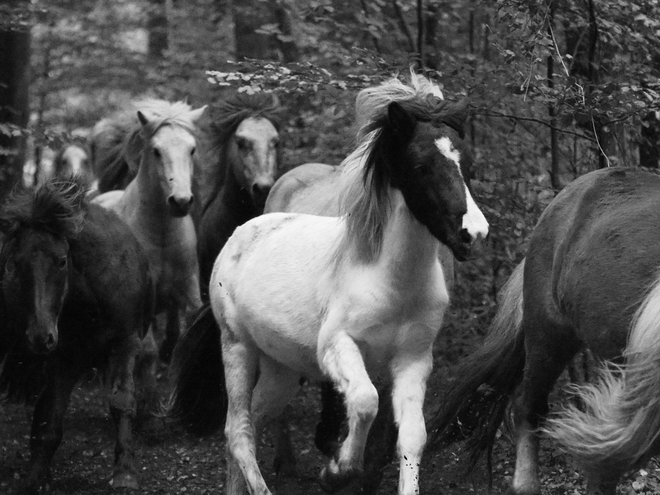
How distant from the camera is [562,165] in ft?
35.7

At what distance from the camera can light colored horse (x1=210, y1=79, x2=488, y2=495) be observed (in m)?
5.50

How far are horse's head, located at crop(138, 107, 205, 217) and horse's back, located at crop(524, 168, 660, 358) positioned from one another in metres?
4.55

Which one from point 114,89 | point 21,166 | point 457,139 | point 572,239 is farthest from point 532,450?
point 114,89

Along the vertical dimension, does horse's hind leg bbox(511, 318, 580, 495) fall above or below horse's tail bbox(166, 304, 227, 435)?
above

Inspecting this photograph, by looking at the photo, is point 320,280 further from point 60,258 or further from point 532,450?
point 60,258

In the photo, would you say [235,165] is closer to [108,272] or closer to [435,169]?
[108,272]

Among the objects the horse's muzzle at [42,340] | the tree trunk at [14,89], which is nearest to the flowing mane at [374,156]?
the horse's muzzle at [42,340]

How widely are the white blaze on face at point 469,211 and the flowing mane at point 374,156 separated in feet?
0.80

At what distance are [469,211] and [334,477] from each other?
1.50 meters

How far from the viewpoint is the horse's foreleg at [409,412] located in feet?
17.7

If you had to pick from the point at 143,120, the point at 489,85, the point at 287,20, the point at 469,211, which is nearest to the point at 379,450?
the point at 469,211

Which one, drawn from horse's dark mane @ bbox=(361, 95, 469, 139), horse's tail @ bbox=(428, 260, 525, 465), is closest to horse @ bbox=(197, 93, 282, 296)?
horse's tail @ bbox=(428, 260, 525, 465)

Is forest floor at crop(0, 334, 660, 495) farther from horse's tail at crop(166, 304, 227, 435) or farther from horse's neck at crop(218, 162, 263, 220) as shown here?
horse's neck at crop(218, 162, 263, 220)

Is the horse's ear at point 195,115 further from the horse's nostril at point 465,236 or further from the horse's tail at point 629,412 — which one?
the horse's tail at point 629,412
